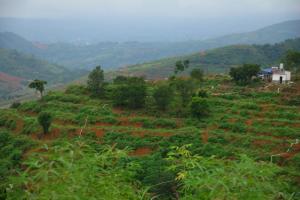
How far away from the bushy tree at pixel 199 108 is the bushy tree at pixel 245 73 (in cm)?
1178

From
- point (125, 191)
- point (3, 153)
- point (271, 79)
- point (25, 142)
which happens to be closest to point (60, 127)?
point (25, 142)

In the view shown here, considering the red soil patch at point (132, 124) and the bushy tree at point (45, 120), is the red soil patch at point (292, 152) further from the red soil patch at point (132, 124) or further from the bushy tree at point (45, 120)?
the bushy tree at point (45, 120)

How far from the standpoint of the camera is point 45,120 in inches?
1280

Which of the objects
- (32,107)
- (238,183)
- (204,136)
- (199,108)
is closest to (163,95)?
(199,108)

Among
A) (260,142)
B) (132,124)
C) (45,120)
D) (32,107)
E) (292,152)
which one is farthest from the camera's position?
(32,107)

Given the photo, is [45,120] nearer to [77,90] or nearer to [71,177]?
[77,90]

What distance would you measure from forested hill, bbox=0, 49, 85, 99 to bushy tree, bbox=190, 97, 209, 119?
→ 116 meters

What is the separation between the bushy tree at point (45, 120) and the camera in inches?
1266

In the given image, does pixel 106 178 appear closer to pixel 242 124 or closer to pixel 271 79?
pixel 242 124

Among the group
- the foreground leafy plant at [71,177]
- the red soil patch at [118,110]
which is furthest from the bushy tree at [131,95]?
the foreground leafy plant at [71,177]


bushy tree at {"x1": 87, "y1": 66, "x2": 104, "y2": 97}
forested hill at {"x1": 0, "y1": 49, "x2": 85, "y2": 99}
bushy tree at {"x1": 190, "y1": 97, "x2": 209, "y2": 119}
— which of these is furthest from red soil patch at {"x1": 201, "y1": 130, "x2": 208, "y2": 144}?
forested hill at {"x1": 0, "y1": 49, "x2": 85, "y2": 99}

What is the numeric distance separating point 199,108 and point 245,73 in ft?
42.8

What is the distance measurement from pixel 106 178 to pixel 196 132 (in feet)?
84.5

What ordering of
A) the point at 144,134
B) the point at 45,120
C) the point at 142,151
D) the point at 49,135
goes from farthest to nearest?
1. the point at 49,135
2. the point at 45,120
3. the point at 144,134
4. the point at 142,151
